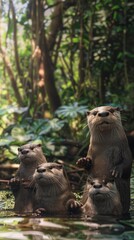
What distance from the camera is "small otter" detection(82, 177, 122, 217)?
2.82 metres

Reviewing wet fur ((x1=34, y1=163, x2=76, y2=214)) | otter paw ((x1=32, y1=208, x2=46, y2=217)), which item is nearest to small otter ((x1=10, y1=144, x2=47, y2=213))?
wet fur ((x1=34, y1=163, x2=76, y2=214))

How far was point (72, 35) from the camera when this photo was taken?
7434 millimetres

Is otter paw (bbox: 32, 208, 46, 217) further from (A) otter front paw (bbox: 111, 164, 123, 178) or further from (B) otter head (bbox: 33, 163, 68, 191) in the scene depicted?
(A) otter front paw (bbox: 111, 164, 123, 178)

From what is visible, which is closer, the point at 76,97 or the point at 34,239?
the point at 34,239

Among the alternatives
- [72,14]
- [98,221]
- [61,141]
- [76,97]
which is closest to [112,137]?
[98,221]

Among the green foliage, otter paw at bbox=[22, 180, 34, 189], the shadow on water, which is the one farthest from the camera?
the green foliage

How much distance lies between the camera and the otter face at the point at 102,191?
282 centimetres

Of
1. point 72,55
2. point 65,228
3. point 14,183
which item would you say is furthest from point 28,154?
point 72,55

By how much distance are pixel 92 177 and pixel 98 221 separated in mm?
568

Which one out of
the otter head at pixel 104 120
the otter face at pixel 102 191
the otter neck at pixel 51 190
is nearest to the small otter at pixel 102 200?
the otter face at pixel 102 191

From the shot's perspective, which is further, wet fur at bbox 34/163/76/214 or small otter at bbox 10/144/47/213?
small otter at bbox 10/144/47/213

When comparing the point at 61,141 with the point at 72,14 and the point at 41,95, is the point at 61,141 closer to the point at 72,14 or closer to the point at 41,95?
the point at 41,95

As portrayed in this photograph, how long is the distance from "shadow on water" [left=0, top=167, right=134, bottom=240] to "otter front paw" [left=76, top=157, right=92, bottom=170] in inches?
15.8

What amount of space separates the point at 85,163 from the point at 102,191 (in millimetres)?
347
